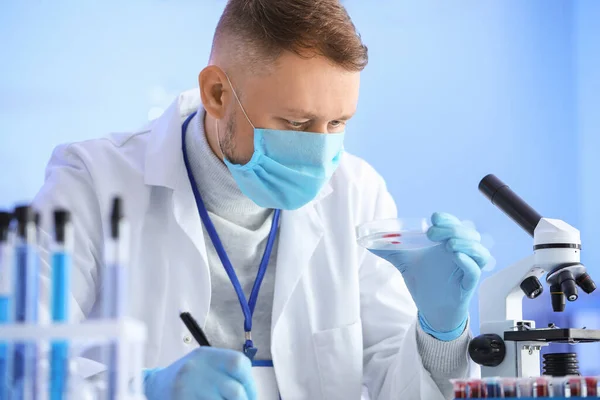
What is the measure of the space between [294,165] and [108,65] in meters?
1.79

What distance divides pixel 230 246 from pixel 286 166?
0.30 m

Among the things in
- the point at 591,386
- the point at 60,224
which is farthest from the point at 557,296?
the point at 60,224

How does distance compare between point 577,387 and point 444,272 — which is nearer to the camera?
point 577,387

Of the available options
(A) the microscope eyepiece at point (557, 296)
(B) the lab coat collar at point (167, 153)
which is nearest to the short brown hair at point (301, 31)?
(B) the lab coat collar at point (167, 153)

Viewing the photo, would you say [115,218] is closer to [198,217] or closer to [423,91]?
[198,217]

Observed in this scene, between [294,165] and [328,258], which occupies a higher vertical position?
[294,165]

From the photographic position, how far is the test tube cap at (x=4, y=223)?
858 mm

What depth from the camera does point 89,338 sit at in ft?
2.62

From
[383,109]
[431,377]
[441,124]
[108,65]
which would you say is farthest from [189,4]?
[431,377]

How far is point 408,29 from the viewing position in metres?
3.74

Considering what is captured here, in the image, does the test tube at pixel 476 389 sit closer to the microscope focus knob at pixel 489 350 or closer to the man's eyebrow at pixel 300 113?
the microscope focus knob at pixel 489 350

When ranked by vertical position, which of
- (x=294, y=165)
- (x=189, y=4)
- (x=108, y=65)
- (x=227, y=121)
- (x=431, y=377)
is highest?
(x=189, y=4)

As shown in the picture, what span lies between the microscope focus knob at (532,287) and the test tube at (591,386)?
1.62 feet

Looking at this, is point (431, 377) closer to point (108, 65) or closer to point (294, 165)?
point (294, 165)
